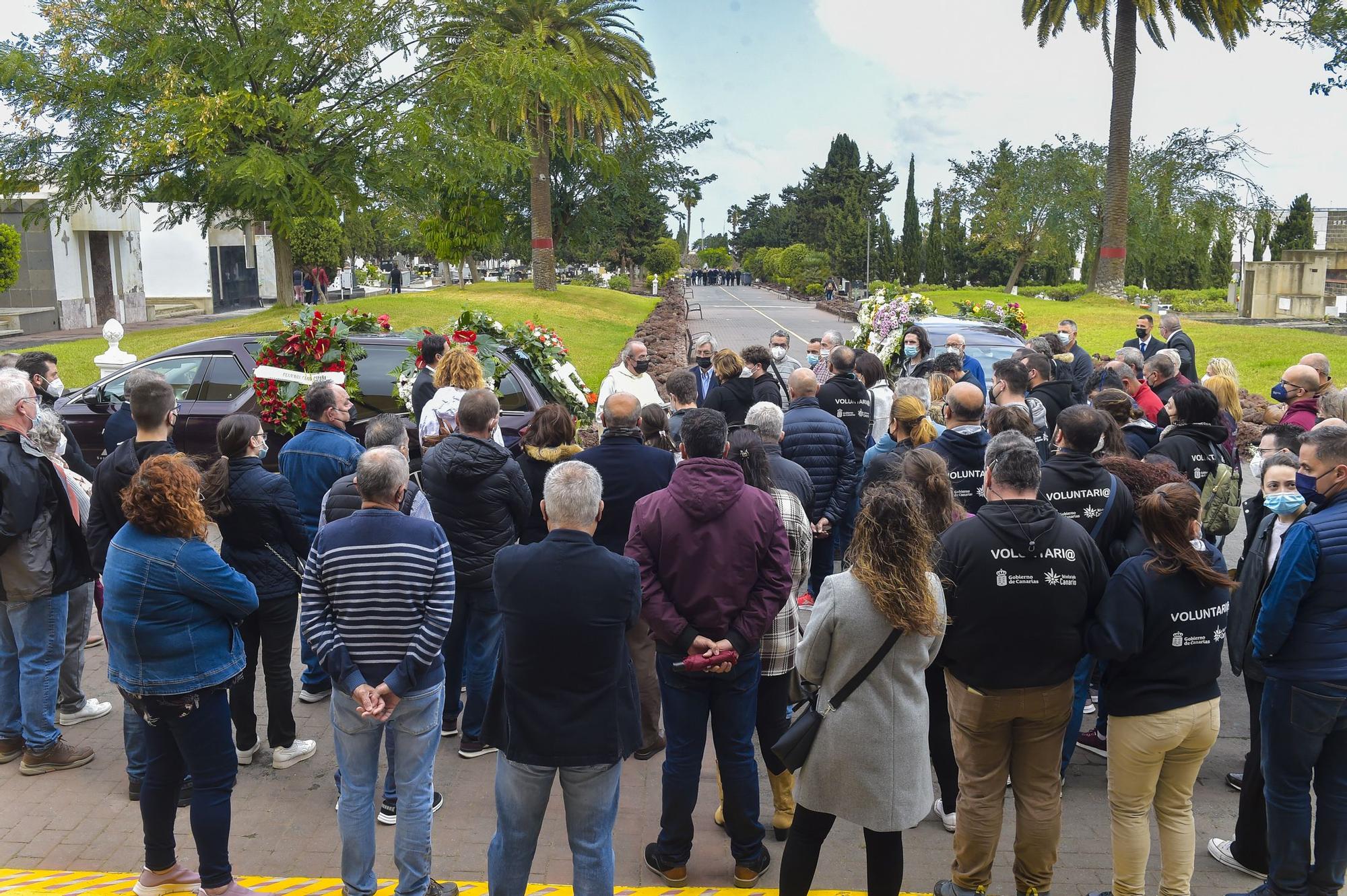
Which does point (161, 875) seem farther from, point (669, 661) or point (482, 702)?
point (669, 661)

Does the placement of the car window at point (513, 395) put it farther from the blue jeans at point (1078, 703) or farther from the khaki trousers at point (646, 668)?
the blue jeans at point (1078, 703)

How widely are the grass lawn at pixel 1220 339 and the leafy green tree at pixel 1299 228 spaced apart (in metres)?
22.6

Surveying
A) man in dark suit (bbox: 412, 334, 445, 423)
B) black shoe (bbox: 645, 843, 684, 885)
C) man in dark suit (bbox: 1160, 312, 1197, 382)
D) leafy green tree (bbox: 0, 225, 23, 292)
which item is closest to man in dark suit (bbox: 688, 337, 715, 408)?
man in dark suit (bbox: 412, 334, 445, 423)

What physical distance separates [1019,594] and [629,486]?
233cm

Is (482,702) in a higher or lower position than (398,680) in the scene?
lower

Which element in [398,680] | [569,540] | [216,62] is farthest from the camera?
[216,62]

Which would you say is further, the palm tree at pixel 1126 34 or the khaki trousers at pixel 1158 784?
the palm tree at pixel 1126 34

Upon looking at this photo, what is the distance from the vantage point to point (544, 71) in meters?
28.9

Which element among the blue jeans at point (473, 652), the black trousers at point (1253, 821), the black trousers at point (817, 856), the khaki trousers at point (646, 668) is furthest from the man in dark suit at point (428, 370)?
the black trousers at point (1253, 821)

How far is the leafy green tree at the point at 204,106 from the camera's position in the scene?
24484mm

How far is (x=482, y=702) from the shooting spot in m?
6.04

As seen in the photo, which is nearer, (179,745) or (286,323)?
(179,745)

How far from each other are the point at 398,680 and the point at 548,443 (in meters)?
2.36

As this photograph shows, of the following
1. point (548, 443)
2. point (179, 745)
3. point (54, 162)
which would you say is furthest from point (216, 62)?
point (179, 745)
